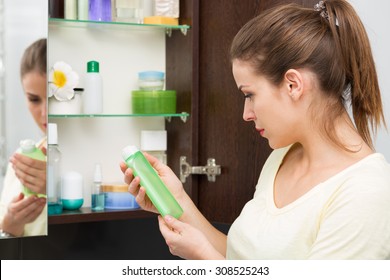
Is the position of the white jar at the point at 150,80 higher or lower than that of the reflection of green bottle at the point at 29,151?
higher

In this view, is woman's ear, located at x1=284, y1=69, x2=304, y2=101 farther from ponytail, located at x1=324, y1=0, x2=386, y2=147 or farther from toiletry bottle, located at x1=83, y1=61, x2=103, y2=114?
toiletry bottle, located at x1=83, y1=61, x2=103, y2=114

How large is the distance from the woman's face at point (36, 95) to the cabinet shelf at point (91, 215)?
1.02ft

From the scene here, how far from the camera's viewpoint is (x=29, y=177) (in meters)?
1.56

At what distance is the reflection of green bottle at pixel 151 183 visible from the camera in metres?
1.31

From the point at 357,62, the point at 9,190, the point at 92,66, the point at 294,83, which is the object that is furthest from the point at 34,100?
the point at 357,62

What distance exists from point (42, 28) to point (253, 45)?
1.92 feet

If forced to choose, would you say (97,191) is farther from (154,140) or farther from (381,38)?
(381,38)

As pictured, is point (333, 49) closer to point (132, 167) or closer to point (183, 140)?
point (132, 167)

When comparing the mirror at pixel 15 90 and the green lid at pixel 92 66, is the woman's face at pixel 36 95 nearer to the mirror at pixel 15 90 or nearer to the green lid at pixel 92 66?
the mirror at pixel 15 90

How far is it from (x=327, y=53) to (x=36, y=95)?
0.74 metres

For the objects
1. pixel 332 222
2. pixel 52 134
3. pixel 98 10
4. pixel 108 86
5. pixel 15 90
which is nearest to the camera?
pixel 332 222

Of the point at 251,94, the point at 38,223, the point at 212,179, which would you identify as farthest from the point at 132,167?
the point at 212,179

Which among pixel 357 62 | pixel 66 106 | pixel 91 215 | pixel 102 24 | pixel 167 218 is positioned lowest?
pixel 91 215

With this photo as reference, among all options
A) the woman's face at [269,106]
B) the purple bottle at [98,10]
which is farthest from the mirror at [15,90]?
the woman's face at [269,106]
